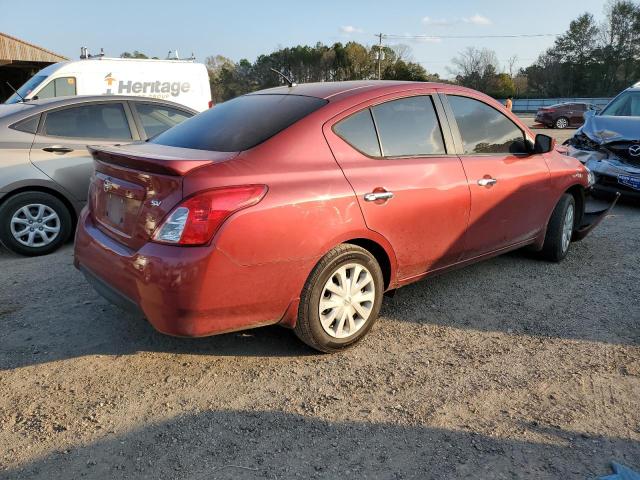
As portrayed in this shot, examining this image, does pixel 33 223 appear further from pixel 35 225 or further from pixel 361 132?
pixel 361 132

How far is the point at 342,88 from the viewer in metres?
3.60

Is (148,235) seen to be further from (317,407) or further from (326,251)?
(317,407)

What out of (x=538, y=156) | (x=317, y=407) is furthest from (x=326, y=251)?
(x=538, y=156)

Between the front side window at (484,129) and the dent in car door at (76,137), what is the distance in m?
3.83

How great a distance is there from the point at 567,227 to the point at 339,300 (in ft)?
9.99

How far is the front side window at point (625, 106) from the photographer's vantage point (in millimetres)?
8219

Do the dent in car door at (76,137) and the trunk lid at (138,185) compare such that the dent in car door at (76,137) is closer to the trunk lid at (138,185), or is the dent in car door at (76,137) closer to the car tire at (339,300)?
the trunk lid at (138,185)

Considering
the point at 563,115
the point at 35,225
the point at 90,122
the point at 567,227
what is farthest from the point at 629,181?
the point at 563,115

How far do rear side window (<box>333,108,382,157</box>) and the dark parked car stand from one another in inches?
1127

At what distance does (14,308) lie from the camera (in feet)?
13.2

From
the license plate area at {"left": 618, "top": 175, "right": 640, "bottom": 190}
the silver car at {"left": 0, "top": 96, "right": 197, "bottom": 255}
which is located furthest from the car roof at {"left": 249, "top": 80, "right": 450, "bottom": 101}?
the license plate area at {"left": 618, "top": 175, "right": 640, "bottom": 190}

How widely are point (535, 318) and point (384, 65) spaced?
5506 centimetres

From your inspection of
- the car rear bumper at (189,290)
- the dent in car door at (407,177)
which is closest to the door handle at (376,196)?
the dent in car door at (407,177)

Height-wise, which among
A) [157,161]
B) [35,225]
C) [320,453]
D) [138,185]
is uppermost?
[157,161]
